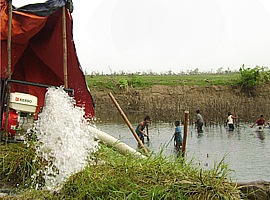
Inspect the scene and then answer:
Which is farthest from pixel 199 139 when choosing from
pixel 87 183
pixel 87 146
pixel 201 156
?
pixel 87 183

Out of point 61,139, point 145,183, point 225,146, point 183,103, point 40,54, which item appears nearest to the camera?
point 145,183

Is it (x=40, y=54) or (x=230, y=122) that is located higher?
(x=40, y=54)

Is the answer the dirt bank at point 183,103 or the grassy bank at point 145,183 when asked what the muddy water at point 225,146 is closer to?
the dirt bank at point 183,103

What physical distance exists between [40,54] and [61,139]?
6.99 feet

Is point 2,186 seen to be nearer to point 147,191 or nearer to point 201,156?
point 147,191

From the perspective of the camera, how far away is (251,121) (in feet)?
79.2

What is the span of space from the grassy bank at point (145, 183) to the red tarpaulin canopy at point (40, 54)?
7.66ft

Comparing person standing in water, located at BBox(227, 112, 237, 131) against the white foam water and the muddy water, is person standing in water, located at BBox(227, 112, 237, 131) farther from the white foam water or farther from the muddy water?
the white foam water

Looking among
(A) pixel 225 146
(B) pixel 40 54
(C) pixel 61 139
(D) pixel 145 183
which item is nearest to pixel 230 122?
(A) pixel 225 146

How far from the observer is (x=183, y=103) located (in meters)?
28.4

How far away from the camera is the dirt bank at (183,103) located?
24656 mm

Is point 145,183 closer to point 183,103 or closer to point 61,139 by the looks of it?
point 61,139

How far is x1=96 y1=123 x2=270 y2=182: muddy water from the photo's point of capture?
37.2 feet

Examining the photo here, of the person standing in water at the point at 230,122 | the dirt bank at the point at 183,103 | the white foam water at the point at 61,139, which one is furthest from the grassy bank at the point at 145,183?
the dirt bank at the point at 183,103
